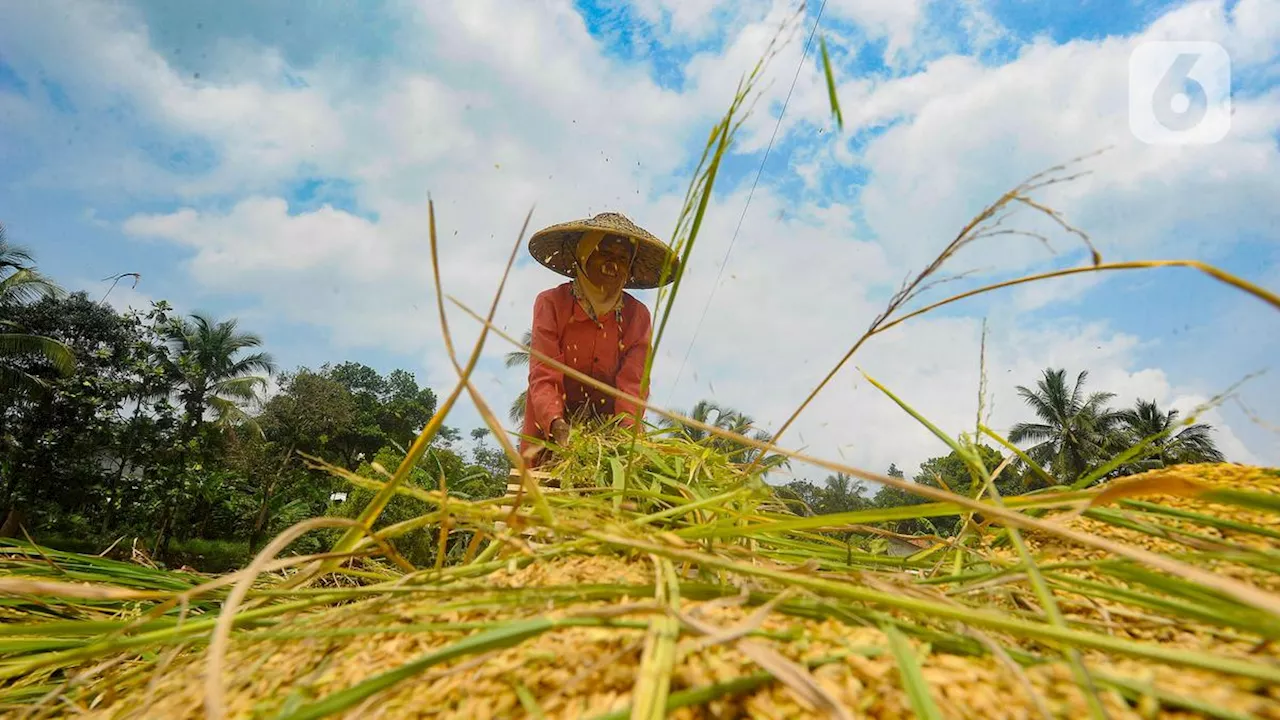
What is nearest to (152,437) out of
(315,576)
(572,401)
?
(572,401)

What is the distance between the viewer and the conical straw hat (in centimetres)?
273

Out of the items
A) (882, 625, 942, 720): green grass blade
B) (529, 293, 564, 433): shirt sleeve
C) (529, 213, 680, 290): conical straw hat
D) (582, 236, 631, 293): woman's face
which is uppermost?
(529, 213, 680, 290): conical straw hat

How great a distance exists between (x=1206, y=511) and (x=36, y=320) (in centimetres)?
2195

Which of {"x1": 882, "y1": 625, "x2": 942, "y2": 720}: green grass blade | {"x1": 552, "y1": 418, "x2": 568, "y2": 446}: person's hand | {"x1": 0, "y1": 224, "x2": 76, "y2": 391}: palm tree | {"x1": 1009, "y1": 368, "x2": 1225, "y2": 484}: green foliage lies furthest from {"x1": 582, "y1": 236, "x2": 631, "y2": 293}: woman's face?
{"x1": 1009, "y1": 368, "x2": 1225, "y2": 484}: green foliage

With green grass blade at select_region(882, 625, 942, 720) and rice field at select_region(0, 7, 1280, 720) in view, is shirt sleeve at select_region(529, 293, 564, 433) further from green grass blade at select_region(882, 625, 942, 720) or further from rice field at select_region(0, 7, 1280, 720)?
green grass blade at select_region(882, 625, 942, 720)

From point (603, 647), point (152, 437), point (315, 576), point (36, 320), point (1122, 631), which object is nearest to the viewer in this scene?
point (603, 647)

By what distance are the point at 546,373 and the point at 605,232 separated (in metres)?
0.68

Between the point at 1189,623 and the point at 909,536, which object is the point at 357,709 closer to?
the point at 1189,623

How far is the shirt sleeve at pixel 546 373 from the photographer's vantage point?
2.45m

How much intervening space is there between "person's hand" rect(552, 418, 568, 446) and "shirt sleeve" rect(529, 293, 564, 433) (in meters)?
0.06

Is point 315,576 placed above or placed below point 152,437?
below

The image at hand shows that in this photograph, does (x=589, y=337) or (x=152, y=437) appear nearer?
(x=589, y=337)

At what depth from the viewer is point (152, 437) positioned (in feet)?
55.4

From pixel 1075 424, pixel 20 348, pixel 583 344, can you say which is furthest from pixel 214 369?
pixel 1075 424
